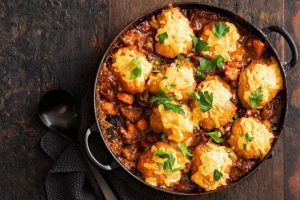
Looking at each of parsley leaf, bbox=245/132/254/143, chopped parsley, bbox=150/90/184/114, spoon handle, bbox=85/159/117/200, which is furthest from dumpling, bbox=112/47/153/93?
parsley leaf, bbox=245/132/254/143

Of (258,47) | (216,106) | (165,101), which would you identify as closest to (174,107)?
(165,101)

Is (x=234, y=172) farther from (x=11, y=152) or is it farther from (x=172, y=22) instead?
(x=11, y=152)

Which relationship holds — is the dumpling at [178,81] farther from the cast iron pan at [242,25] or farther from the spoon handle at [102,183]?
the spoon handle at [102,183]

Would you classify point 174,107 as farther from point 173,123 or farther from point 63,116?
point 63,116

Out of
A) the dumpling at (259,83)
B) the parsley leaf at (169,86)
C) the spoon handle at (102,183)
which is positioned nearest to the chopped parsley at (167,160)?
the parsley leaf at (169,86)

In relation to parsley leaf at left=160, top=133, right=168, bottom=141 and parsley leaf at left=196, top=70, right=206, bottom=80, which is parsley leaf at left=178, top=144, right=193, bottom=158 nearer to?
parsley leaf at left=160, top=133, right=168, bottom=141

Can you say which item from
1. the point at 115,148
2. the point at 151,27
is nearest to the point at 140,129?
the point at 115,148

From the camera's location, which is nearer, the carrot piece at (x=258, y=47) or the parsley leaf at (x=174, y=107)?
the parsley leaf at (x=174, y=107)
